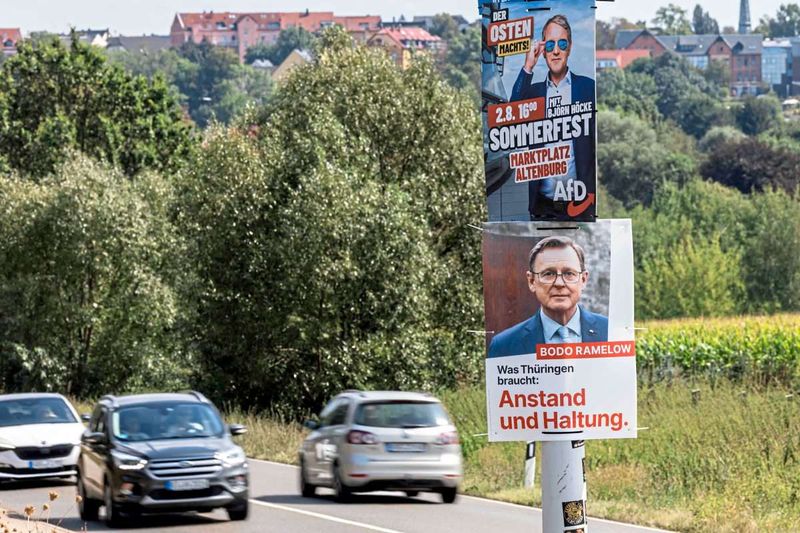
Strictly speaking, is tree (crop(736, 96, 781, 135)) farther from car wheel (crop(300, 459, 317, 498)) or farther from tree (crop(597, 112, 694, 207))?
car wheel (crop(300, 459, 317, 498))

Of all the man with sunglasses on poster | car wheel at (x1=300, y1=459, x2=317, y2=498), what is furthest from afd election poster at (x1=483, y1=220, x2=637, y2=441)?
car wheel at (x1=300, y1=459, x2=317, y2=498)

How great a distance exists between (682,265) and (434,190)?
4907cm

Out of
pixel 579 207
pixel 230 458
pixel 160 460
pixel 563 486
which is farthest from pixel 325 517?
pixel 579 207

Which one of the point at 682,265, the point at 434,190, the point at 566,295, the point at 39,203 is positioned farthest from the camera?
the point at 682,265

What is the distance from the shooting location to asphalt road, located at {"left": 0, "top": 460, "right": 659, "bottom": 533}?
57.0 ft

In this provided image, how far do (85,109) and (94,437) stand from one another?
43.6 m

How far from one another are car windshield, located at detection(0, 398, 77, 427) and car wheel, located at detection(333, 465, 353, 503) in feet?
18.0

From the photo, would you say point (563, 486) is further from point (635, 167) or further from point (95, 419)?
point (635, 167)

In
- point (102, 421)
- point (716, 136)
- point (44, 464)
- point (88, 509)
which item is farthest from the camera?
point (716, 136)

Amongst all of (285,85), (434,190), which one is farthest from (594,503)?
(285,85)

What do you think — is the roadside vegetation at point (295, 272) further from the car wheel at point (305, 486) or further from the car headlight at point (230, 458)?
the car headlight at point (230, 458)

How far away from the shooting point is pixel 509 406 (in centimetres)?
854

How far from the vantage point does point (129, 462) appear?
17.3m

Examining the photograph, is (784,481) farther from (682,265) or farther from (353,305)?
(682,265)
